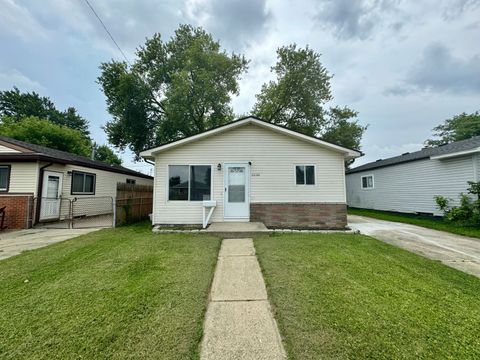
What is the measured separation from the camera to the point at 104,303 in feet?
8.49

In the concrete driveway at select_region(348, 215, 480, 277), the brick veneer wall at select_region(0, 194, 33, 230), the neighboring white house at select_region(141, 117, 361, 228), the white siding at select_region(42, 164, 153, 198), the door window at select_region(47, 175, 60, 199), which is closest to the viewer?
the concrete driveway at select_region(348, 215, 480, 277)

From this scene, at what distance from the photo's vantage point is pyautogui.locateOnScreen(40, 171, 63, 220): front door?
8.77m

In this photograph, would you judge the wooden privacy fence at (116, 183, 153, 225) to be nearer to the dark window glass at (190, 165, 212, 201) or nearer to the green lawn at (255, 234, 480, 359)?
the dark window glass at (190, 165, 212, 201)

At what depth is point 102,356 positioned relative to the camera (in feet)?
5.76

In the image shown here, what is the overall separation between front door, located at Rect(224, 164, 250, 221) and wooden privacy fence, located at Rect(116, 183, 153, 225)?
413 cm

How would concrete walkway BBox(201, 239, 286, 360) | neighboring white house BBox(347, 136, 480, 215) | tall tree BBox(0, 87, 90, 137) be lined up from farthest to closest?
tall tree BBox(0, 87, 90, 137) → neighboring white house BBox(347, 136, 480, 215) → concrete walkway BBox(201, 239, 286, 360)

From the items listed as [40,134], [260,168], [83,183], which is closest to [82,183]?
[83,183]

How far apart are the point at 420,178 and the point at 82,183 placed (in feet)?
57.8

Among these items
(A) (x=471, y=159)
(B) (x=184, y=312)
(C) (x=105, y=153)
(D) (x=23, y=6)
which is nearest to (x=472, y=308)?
(B) (x=184, y=312)

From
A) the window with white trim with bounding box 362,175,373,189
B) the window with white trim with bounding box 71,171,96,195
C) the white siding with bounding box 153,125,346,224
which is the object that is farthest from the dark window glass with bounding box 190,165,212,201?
the window with white trim with bounding box 362,175,373,189

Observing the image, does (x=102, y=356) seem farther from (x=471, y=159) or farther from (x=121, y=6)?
(x=471, y=159)

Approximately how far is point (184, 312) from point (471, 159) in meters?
12.3

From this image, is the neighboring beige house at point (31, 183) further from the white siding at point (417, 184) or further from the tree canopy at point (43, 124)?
the white siding at point (417, 184)

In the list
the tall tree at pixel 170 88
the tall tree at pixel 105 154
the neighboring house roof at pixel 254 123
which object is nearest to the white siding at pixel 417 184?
the neighboring house roof at pixel 254 123
